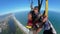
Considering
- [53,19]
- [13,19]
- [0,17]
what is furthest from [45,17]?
[0,17]

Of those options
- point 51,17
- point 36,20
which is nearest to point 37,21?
point 36,20

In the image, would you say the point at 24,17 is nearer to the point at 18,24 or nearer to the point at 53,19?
the point at 18,24

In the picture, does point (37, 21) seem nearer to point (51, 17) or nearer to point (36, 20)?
point (36, 20)

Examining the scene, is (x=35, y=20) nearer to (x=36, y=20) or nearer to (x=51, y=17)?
(x=36, y=20)

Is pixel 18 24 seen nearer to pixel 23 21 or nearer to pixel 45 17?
pixel 23 21

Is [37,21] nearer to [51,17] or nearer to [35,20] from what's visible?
[35,20]

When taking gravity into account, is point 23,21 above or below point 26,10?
below

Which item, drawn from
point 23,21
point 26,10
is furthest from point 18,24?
point 26,10

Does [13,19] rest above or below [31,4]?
below

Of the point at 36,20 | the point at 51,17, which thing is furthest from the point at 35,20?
the point at 51,17
